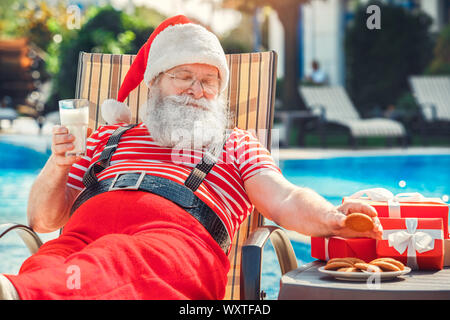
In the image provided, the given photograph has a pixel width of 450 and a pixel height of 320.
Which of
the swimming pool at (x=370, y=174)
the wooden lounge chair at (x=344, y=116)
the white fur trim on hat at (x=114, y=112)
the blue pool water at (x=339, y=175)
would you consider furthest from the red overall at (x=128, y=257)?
the wooden lounge chair at (x=344, y=116)

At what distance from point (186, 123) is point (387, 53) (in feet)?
43.2

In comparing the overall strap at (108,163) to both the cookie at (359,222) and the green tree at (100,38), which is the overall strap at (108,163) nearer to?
the cookie at (359,222)

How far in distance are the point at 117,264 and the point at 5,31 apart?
28360 millimetres

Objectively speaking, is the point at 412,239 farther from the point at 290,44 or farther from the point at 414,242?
the point at 290,44

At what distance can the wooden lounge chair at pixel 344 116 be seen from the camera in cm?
969

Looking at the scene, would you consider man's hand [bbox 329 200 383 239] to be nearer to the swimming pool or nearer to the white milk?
the white milk

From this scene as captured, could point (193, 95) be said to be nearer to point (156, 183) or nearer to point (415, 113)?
point (156, 183)

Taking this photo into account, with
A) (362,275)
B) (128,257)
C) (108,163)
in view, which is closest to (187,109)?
(108,163)

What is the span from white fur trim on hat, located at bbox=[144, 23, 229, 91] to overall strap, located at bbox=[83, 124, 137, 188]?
333mm

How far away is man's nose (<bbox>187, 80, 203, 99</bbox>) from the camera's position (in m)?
2.38

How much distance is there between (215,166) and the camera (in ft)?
7.20

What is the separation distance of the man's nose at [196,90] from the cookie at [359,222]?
0.89 m
